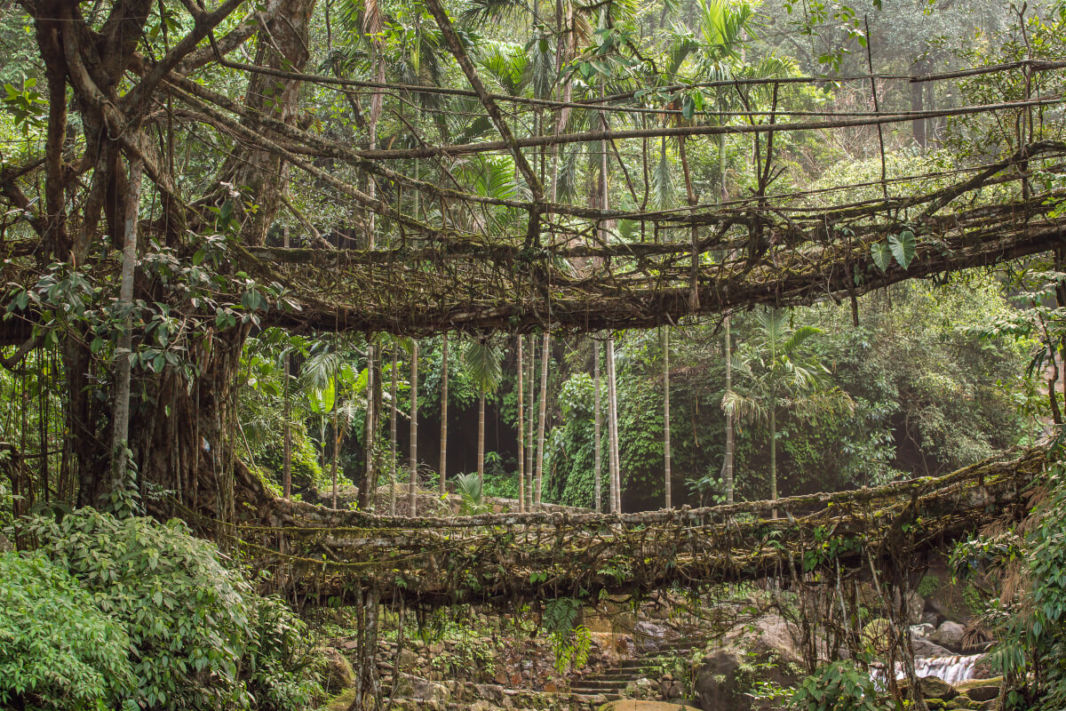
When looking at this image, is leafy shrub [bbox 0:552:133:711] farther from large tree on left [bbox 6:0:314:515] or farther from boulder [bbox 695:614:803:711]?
boulder [bbox 695:614:803:711]

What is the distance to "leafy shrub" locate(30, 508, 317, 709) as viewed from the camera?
163 inches

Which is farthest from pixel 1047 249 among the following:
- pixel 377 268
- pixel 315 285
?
pixel 315 285

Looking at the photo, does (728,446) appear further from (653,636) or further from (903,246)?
(903,246)

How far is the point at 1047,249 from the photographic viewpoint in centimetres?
566

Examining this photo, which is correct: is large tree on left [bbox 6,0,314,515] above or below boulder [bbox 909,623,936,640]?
above

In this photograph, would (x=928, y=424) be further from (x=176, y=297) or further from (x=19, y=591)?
(x=19, y=591)

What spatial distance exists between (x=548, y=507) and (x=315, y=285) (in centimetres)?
1002

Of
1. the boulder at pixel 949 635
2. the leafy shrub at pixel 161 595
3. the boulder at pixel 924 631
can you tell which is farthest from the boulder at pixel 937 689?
the leafy shrub at pixel 161 595

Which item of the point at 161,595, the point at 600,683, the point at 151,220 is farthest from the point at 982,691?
the point at 151,220

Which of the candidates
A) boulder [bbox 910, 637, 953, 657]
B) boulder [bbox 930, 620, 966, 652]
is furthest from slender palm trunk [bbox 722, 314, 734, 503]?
boulder [bbox 930, 620, 966, 652]

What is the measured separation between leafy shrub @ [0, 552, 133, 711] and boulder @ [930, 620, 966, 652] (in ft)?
43.5

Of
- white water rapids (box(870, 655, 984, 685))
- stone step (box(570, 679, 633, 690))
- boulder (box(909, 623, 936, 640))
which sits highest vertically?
boulder (box(909, 623, 936, 640))

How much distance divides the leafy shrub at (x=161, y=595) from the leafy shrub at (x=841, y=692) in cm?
362

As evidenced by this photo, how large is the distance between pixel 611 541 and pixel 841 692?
1788mm
